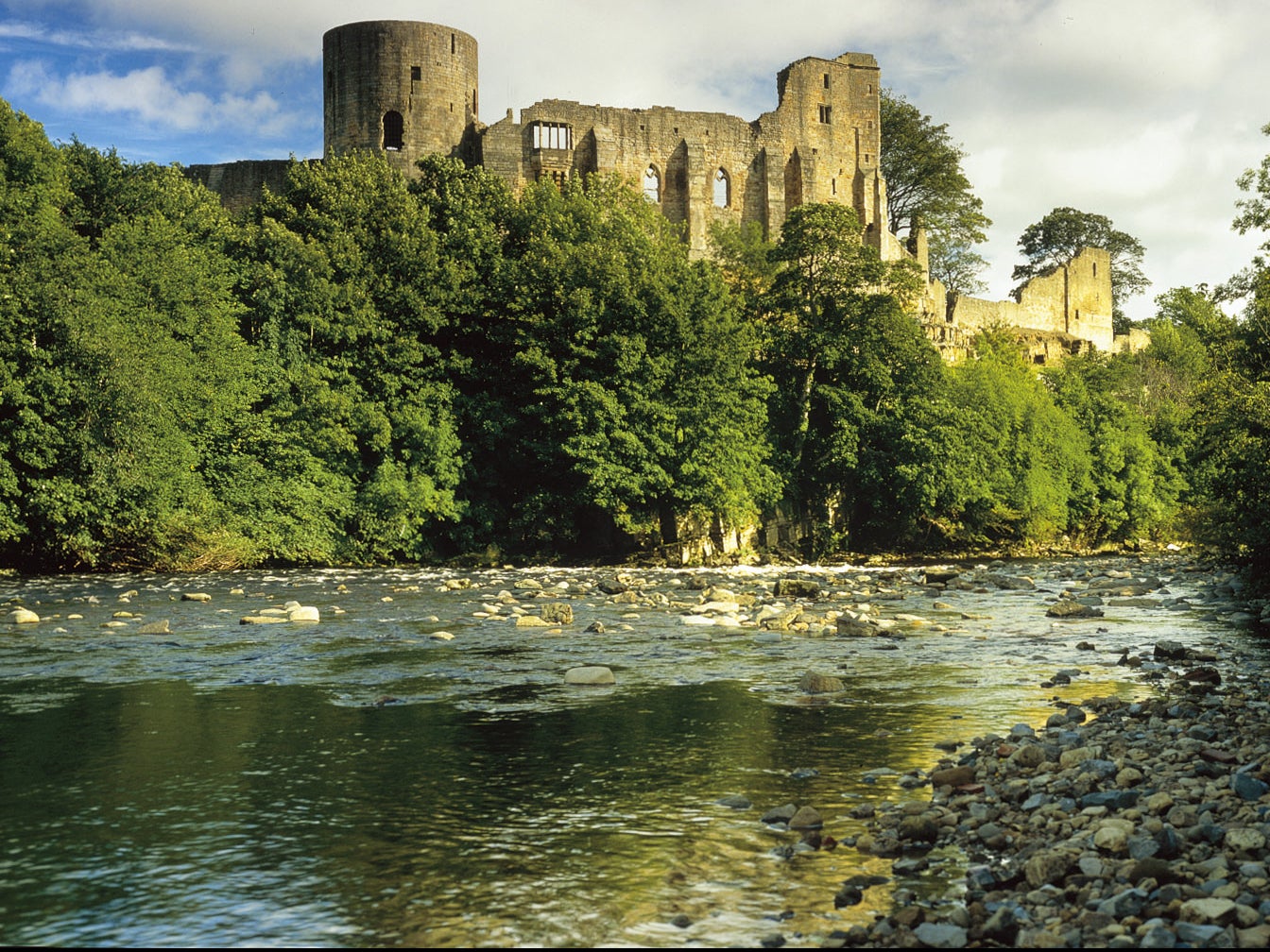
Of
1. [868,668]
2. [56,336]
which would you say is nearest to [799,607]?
[868,668]

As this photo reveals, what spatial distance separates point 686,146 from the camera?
224ft

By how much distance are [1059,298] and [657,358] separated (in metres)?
45.1

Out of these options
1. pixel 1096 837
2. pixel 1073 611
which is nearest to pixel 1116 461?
pixel 1073 611

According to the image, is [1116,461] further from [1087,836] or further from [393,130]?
[1087,836]

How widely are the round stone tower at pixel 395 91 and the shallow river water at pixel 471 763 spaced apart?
4446 cm

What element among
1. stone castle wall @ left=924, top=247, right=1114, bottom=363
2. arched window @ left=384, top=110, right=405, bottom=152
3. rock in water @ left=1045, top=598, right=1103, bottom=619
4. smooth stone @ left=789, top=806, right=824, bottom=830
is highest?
arched window @ left=384, top=110, right=405, bottom=152

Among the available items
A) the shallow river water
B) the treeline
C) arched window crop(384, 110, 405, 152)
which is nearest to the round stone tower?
arched window crop(384, 110, 405, 152)

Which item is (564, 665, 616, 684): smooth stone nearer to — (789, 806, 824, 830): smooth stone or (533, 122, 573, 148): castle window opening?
(789, 806, 824, 830): smooth stone

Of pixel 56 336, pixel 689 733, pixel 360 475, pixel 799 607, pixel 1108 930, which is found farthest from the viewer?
pixel 360 475

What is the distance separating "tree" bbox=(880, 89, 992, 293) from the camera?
252ft

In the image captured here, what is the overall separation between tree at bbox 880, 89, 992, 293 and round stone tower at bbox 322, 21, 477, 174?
29834 mm

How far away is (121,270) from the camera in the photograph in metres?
35.2

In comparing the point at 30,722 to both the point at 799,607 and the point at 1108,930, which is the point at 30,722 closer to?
the point at 1108,930

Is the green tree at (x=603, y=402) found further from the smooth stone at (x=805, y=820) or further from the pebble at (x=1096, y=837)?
the smooth stone at (x=805, y=820)
